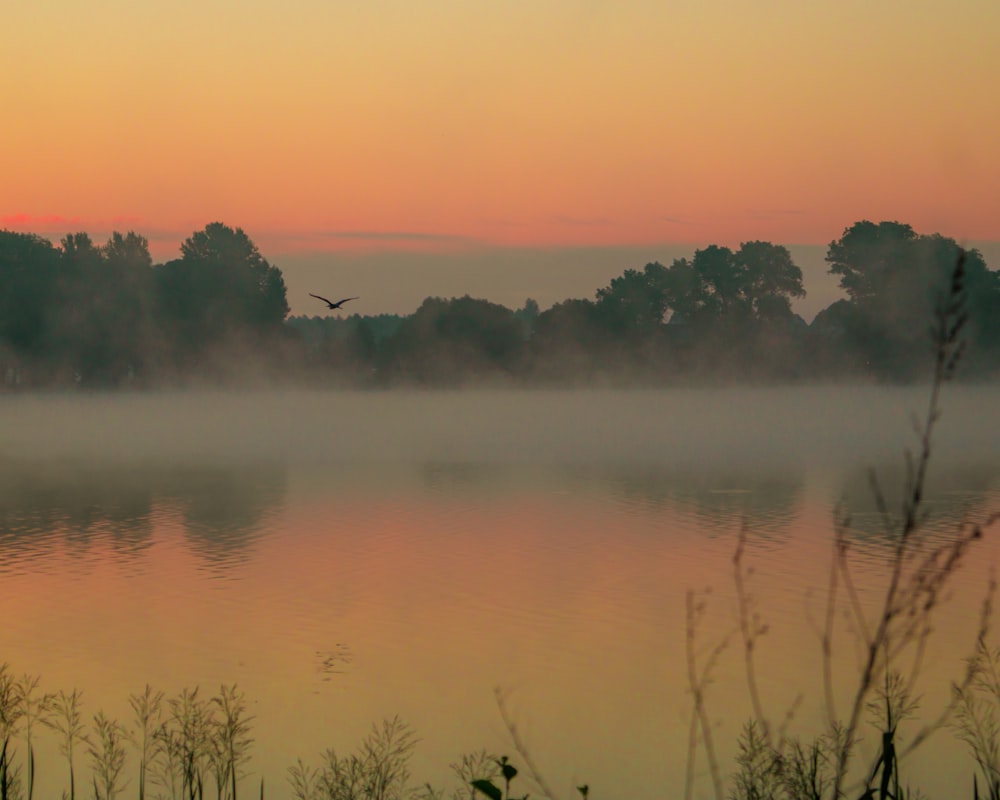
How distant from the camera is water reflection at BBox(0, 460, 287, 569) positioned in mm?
28016

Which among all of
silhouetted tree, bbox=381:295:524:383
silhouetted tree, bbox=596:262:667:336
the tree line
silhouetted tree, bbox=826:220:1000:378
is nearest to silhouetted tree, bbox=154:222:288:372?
the tree line

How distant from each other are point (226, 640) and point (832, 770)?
9583 mm

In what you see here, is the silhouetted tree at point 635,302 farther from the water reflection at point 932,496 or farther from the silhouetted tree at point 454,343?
the water reflection at point 932,496

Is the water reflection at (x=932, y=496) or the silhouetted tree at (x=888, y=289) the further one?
the silhouetted tree at (x=888, y=289)

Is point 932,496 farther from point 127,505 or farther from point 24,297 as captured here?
point 24,297

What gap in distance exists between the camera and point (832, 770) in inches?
446

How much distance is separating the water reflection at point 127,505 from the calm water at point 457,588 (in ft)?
0.53

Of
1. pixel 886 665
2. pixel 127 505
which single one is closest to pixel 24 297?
pixel 127 505

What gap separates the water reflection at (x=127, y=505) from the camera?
1103 inches

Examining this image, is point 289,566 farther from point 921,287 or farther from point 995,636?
point 921,287

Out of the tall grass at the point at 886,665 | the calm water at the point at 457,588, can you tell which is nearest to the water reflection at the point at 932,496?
the calm water at the point at 457,588

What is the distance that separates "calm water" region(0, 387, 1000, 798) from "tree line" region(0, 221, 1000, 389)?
81.3 metres

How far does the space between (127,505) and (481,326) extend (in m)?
110

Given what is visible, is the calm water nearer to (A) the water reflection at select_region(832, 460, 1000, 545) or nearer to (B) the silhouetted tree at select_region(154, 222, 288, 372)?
(A) the water reflection at select_region(832, 460, 1000, 545)
